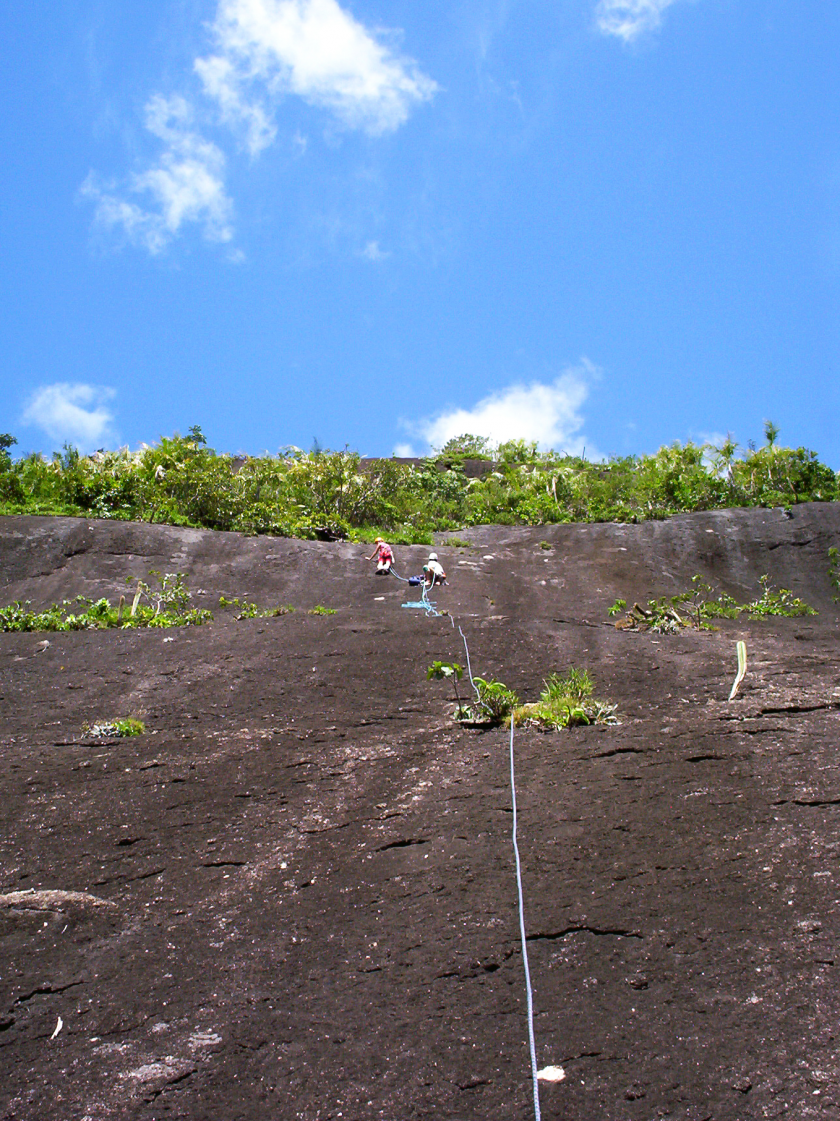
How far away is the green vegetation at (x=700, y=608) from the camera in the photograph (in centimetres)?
1236

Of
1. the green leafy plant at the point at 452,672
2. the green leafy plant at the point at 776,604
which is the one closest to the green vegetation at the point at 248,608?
the green leafy plant at the point at 452,672

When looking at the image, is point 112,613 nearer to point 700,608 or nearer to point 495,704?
point 495,704

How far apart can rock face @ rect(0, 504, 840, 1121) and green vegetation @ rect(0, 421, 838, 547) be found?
9.14 metres

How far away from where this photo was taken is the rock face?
3.30 m

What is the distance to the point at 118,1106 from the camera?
328cm

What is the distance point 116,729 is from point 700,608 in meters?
9.81

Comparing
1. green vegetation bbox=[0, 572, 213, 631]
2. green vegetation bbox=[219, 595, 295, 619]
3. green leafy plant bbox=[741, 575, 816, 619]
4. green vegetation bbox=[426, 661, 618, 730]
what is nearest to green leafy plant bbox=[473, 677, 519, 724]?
green vegetation bbox=[426, 661, 618, 730]

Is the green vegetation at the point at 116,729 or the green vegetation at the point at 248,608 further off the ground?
the green vegetation at the point at 248,608

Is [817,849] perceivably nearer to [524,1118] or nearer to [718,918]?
[718,918]

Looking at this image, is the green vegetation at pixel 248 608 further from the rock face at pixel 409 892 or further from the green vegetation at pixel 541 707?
the green vegetation at pixel 541 707

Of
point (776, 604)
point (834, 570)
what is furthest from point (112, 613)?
point (834, 570)

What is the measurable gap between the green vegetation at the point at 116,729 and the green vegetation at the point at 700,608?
287 inches

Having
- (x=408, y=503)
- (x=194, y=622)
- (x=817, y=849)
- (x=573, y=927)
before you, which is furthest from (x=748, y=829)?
(x=408, y=503)

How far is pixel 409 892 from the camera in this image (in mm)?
4703
